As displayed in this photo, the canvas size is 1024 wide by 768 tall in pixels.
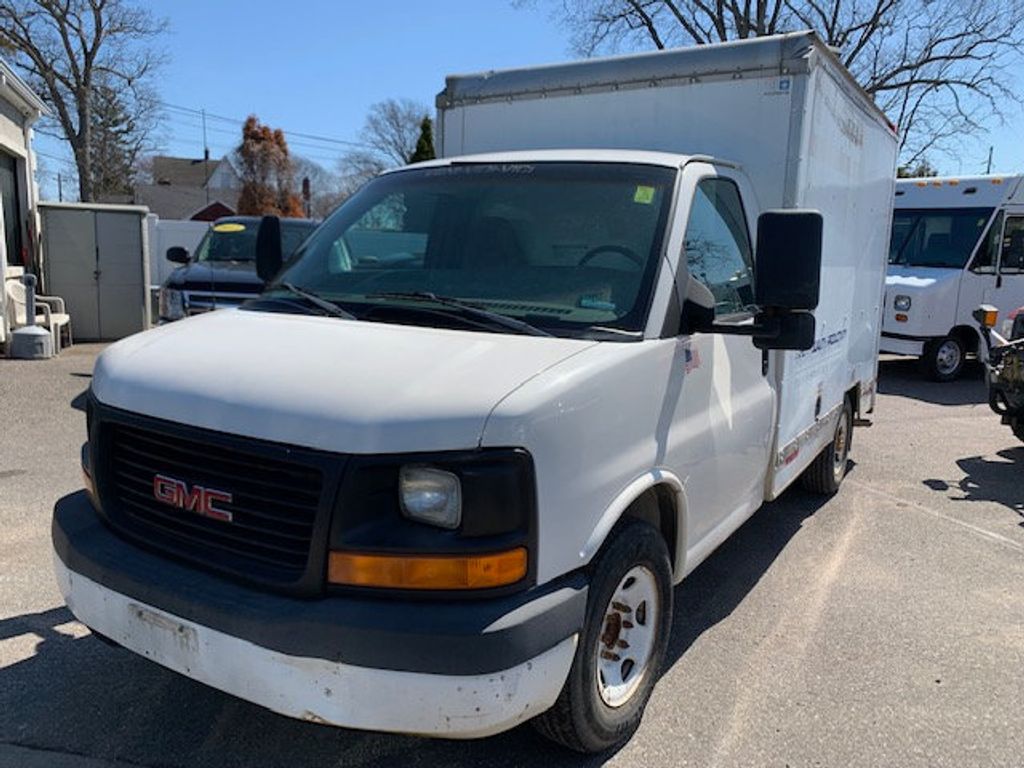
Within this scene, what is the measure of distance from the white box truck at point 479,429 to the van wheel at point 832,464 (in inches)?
74.2

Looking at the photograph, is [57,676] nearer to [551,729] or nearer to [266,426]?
[266,426]

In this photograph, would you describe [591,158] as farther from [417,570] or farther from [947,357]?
[947,357]

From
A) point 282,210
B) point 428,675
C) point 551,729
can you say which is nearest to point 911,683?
point 551,729

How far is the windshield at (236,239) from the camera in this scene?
34.0 feet

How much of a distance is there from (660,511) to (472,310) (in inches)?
42.3

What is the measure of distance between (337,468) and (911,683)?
2.74 metres

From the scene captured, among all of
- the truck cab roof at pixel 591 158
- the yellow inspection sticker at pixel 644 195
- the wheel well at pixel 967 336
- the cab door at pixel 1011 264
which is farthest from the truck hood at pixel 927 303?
the yellow inspection sticker at pixel 644 195

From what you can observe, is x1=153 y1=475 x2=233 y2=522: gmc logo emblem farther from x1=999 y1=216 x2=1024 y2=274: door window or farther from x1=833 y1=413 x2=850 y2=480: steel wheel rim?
x1=999 y1=216 x2=1024 y2=274: door window

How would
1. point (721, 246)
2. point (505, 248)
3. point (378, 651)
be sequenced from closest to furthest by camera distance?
point (378, 651), point (505, 248), point (721, 246)

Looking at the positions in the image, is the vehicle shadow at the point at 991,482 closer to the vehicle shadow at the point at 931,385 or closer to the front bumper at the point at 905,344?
the vehicle shadow at the point at 931,385

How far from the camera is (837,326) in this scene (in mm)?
5414

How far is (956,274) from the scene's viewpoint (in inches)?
488

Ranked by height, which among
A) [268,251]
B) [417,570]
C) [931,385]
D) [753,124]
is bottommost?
[931,385]

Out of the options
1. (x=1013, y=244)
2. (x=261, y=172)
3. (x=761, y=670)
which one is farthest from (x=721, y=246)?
(x=261, y=172)
